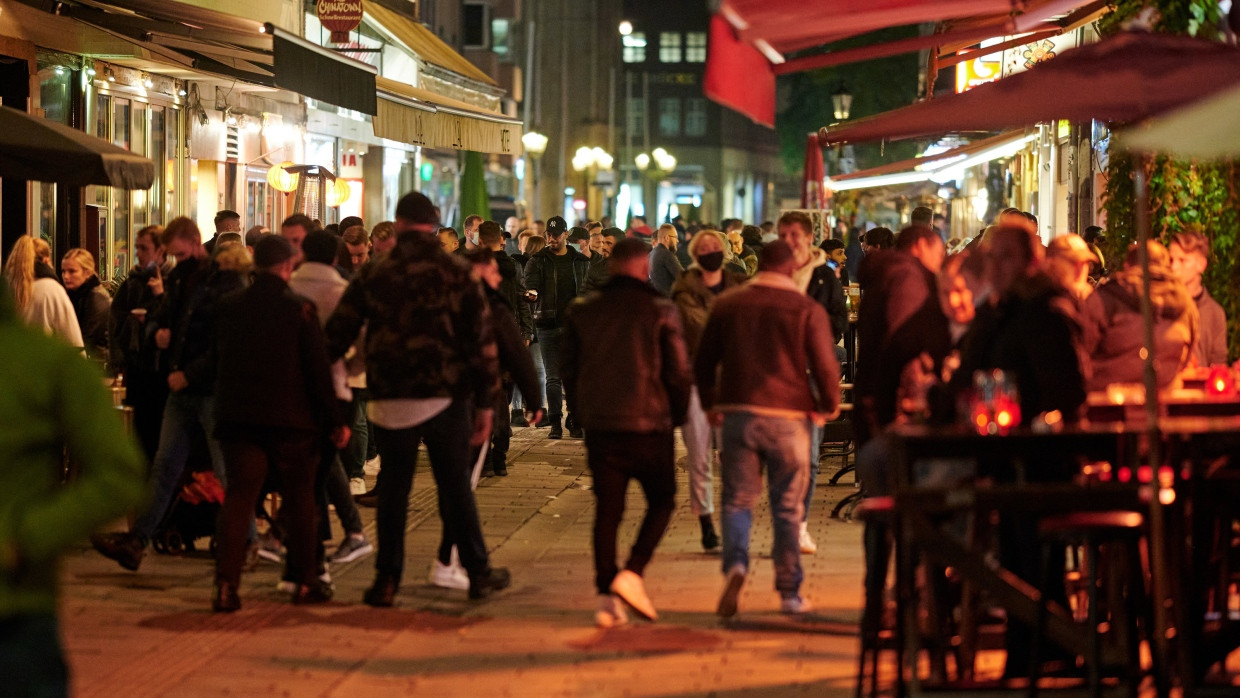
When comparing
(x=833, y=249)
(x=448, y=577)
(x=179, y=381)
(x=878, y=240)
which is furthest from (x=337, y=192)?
(x=448, y=577)

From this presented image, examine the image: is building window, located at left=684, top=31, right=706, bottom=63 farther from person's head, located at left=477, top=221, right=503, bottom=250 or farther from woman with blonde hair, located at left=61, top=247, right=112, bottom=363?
woman with blonde hair, located at left=61, top=247, right=112, bottom=363

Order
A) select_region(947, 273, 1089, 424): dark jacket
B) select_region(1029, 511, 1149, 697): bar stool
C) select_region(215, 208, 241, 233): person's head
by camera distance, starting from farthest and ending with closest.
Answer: select_region(215, 208, 241, 233): person's head < select_region(947, 273, 1089, 424): dark jacket < select_region(1029, 511, 1149, 697): bar stool

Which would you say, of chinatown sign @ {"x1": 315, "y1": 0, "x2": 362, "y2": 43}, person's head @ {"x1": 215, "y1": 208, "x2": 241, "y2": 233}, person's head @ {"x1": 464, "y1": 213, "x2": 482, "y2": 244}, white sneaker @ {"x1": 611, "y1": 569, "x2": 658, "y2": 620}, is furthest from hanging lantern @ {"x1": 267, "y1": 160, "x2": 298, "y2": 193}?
white sneaker @ {"x1": 611, "y1": 569, "x2": 658, "y2": 620}

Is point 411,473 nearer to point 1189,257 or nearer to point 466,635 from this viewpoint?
point 466,635

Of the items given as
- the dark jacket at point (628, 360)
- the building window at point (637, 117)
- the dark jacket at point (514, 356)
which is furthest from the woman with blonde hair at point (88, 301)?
the building window at point (637, 117)

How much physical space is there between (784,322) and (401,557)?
7.73 feet

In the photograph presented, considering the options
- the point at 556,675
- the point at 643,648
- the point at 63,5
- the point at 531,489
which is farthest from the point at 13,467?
the point at 63,5

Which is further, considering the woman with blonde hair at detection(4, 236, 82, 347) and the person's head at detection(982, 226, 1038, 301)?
the woman with blonde hair at detection(4, 236, 82, 347)

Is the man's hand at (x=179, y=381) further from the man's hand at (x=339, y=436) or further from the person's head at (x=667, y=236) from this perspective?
the person's head at (x=667, y=236)

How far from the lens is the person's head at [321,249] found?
1088 centimetres

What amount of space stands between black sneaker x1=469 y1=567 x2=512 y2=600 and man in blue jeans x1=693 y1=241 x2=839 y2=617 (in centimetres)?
135

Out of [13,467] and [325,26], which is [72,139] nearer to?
[13,467]

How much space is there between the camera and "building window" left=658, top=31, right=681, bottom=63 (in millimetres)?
115250

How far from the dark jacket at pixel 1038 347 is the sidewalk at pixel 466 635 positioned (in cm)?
152
